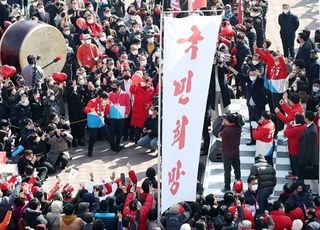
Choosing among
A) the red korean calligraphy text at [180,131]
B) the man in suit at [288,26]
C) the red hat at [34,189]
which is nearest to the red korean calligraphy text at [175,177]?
the red korean calligraphy text at [180,131]

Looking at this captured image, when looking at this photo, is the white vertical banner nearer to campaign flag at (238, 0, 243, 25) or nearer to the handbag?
the handbag

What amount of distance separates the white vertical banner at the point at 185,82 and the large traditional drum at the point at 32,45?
9923 mm

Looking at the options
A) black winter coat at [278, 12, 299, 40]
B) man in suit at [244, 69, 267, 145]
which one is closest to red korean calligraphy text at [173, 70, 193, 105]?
man in suit at [244, 69, 267, 145]

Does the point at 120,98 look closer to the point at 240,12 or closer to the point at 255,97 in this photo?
the point at 255,97

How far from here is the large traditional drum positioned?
26.3 meters

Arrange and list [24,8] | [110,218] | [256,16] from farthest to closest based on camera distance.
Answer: [24,8] < [256,16] < [110,218]

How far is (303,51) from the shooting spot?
2488cm

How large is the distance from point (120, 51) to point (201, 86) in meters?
10.3

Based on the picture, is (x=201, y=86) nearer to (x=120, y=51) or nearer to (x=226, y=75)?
(x=226, y=75)

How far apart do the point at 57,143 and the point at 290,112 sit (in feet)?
14.7

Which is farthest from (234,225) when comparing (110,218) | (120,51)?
(120,51)

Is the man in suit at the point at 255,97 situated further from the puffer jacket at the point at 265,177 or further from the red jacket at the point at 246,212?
the red jacket at the point at 246,212

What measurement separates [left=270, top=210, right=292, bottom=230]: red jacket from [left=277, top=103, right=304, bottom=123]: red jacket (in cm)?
364

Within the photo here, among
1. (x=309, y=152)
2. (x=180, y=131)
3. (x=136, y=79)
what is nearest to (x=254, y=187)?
(x=309, y=152)
